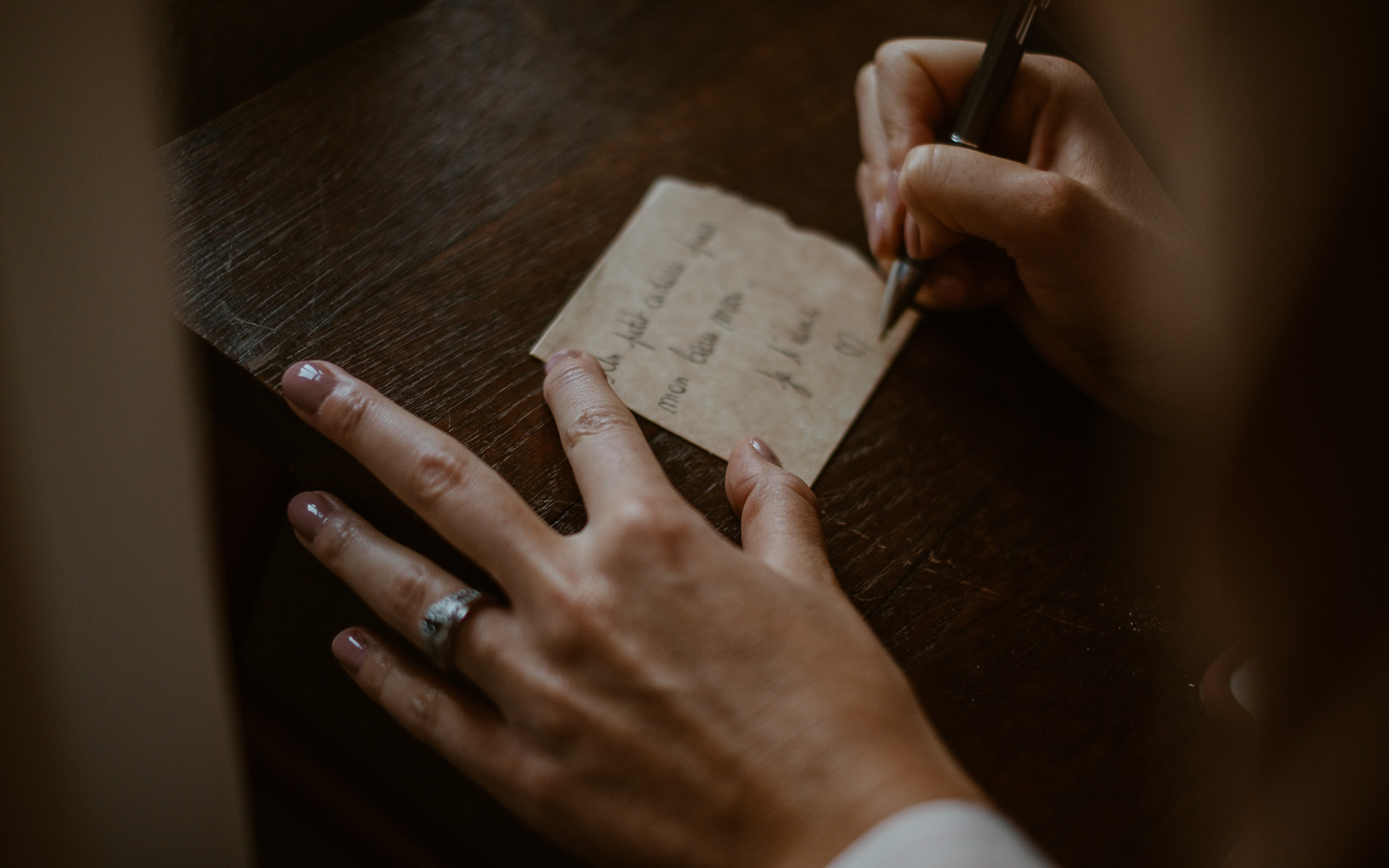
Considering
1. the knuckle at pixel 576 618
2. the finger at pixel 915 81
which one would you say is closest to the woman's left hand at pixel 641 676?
the knuckle at pixel 576 618

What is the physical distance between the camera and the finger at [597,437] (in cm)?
45

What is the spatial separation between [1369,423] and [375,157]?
2.17 feet

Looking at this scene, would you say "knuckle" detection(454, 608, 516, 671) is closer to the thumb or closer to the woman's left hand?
the woman's left hand

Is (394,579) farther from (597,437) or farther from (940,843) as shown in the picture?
(940,843)

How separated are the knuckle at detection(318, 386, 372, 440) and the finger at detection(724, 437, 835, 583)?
0.24 metres

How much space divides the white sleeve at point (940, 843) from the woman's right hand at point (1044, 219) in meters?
0.38

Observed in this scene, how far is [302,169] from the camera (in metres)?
0.62

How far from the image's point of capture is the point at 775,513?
0.49 metres

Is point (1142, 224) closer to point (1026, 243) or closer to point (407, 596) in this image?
point (1026, 243)

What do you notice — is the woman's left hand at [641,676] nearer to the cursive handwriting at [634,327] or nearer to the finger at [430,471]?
the finger at [430,471]

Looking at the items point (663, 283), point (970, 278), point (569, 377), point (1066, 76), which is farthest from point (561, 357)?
point (1066, 76)

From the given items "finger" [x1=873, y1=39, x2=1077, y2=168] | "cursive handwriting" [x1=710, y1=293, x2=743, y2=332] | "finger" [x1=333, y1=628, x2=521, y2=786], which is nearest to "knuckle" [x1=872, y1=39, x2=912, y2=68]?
"finger" [x1=873, y1=39, x2=1077, y2=168]

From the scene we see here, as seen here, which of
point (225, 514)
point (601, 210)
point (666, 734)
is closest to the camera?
point (666, 734)

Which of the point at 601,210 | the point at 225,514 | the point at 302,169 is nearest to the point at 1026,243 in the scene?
the point at 601,210
